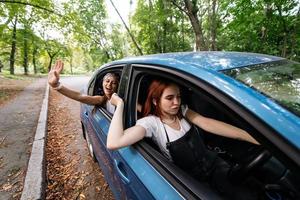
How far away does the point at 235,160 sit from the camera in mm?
2125

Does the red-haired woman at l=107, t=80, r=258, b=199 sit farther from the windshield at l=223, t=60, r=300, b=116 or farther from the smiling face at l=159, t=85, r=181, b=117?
the windshield at l=223, t=60, r=300, b=116

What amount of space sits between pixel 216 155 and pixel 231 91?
1020mm

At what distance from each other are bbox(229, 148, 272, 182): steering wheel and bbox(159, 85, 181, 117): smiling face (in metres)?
0.66

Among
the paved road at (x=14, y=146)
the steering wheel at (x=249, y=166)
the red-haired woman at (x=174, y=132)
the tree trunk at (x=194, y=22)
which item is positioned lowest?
the paved road at (x=14, y=146)

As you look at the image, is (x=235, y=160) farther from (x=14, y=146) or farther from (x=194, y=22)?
(x=194, y=22)

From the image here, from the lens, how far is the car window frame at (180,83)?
95 centimetres

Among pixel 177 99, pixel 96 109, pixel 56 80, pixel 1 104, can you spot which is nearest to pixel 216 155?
pixel 177 99

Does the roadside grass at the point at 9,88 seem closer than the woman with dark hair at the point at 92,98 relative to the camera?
No

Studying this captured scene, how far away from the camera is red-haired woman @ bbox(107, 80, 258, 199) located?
1.79 metres

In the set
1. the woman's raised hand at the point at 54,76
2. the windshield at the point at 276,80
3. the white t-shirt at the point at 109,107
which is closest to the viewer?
the windshield at the point at 276,80

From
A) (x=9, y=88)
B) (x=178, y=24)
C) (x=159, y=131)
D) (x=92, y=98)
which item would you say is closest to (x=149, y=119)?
(x=159, y=131)

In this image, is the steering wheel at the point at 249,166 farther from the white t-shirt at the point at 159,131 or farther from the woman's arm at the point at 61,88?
the woman's arm at the point at 61,88

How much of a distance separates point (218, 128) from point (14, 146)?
442 cm

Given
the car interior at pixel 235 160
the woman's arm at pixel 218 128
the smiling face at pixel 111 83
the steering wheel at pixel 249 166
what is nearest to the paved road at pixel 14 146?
the smiling face at pixel 111 83
